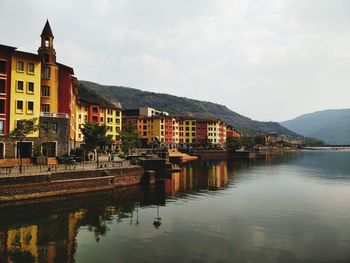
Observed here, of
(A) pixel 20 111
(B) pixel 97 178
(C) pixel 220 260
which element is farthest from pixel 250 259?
(A) pixel 20 111

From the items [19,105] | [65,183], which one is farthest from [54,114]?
[65,183]

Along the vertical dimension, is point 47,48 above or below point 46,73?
above

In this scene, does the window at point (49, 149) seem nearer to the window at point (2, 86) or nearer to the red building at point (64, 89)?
the red building at point (64, 89)

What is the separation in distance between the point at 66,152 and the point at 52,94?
12.3m

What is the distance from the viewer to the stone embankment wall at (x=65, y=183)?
38.5 m

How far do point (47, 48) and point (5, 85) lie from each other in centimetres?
1158

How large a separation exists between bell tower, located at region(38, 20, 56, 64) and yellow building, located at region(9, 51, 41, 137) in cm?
233

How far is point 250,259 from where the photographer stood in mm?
23375

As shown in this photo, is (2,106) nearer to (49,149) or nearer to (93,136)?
(49,149)

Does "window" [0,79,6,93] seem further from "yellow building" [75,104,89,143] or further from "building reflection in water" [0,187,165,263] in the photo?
"yellow building" [75,104,89,143]

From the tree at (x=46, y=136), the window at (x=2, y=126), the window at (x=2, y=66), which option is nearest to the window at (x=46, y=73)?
the window at (x=2, y=66)

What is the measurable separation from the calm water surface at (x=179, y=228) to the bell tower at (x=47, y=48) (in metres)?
31.2

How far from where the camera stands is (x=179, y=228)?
103 ft

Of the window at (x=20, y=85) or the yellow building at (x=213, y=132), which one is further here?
the yellow building at (x=213, y=132)
